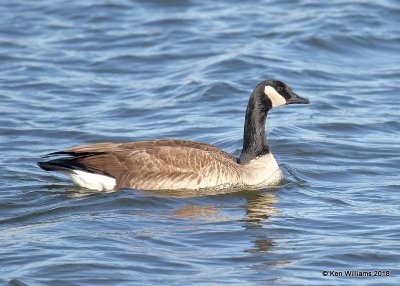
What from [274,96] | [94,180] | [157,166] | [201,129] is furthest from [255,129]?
[201,129]

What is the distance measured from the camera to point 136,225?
1198 cm

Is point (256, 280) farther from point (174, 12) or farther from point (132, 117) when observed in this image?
point (174, 12)

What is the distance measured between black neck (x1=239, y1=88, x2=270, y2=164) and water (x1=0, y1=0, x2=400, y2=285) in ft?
2.19

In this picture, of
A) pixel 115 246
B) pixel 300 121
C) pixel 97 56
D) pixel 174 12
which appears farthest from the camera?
pixel 174 12

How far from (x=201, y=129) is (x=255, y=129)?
11.1 feet

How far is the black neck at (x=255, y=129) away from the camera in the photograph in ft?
47.3

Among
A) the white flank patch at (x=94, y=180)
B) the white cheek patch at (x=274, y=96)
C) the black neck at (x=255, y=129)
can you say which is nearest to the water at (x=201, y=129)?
the white flank patch at (x=94, y=180)

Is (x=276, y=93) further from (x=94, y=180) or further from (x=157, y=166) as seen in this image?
(x=94, y=180)

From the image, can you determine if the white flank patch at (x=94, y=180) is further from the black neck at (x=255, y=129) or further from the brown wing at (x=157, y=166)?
the black neck at (x=255, y=129)

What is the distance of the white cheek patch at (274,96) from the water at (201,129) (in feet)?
3.60

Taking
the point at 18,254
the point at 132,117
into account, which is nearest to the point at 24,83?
the point at 132,117

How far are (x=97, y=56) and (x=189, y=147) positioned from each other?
31.8 feet

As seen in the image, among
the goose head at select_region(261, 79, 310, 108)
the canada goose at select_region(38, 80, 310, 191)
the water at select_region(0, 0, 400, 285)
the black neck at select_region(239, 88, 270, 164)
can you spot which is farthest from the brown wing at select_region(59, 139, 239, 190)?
the goose head at select_region(261, 79, 310, 108)

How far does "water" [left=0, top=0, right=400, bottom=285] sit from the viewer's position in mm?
10836
